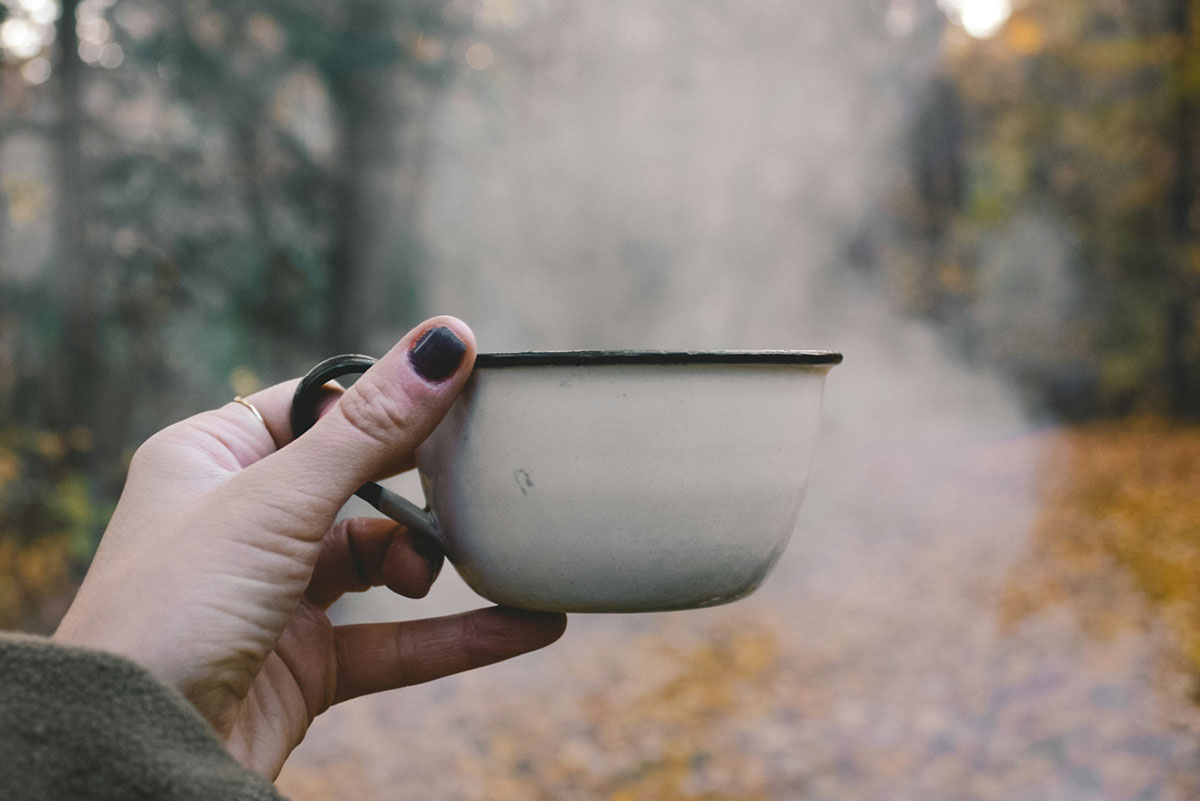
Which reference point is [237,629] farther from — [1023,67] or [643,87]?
[1023,67]

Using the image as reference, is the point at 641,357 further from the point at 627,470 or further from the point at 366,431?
the point at 366,431

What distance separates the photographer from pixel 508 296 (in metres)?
5.92

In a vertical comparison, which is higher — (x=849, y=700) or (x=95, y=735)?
(x=95, y=735)

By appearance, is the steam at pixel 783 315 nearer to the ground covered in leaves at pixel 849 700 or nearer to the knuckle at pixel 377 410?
the ground covered in leaves at pixel 849 700

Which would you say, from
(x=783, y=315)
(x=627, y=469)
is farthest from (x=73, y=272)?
(x=783, y=315)

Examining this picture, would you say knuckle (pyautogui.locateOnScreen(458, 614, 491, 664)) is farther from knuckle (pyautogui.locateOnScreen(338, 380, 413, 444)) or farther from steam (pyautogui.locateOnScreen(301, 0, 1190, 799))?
steam (pyautogui.locateOnScreen(301, 0, 1190, 799))

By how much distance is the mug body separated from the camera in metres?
0.80

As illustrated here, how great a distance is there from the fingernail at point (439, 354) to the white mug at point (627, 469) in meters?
0.02

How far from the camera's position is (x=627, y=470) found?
812mm

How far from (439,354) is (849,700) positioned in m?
2.90

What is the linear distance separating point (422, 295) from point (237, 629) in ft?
13.5

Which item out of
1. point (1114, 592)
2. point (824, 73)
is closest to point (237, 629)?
point (1114, 592)

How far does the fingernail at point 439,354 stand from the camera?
0.85 meters

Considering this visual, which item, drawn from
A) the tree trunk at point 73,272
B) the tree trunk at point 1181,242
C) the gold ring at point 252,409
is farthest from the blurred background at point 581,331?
the gold ring at point 252,409
